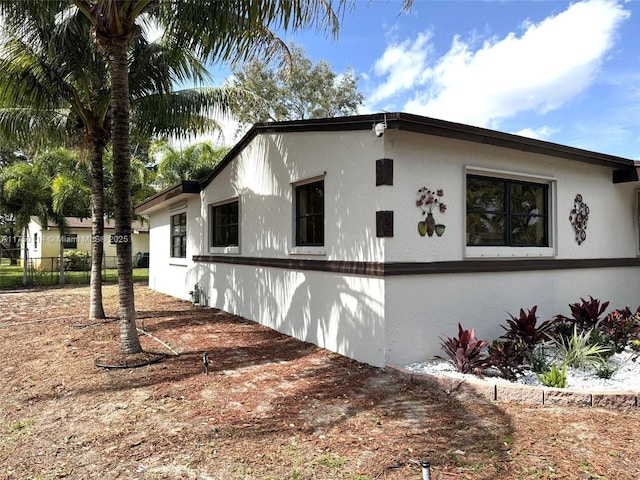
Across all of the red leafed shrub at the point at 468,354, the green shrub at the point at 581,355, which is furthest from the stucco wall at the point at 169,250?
the green shrub at the point at 581,355

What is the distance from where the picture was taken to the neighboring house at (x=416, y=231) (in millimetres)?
5520

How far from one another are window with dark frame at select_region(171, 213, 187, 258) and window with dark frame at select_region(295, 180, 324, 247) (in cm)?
669

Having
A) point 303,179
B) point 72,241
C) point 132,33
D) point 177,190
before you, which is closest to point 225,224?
point 177,190

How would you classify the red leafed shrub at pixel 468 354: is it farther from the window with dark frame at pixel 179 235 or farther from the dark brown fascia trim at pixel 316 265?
the window with dark frame at pixel 179 235

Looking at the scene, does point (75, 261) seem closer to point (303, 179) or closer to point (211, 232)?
point (211, 232)

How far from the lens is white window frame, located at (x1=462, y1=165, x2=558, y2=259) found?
609 centimetres

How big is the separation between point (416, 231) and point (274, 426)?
2.89m

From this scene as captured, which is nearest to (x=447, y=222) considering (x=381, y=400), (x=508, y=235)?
(x=508, y=235)

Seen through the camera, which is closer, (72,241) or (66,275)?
(66,275)

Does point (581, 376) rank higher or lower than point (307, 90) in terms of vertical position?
lower

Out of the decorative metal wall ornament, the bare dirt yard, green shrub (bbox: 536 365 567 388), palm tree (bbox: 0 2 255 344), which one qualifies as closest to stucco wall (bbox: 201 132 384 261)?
the bare dirt yard

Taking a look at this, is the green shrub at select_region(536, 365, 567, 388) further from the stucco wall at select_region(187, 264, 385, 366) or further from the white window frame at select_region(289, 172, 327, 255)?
the white window frame at select_region(289, 172, 327, 255)

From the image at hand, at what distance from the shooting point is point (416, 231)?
18.4ft

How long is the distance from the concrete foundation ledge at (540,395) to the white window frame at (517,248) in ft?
6.35
